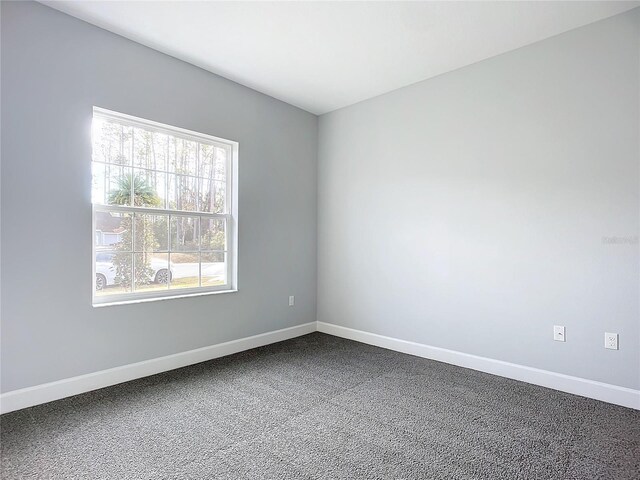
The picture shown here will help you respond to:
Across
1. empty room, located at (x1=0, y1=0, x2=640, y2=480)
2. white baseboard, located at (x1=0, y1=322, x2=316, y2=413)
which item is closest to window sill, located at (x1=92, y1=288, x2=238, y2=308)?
empty room, located at (x1=0, y1=0, x2=640, y2=480)

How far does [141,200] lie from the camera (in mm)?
2889

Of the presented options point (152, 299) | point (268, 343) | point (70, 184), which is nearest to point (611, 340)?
point (268, 343)

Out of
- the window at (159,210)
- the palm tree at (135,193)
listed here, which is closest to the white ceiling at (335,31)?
the window at (159,210)

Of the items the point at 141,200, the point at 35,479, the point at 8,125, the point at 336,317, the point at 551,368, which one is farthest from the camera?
the point at 336,317

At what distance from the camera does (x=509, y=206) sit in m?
2.90

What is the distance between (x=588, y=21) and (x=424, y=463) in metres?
3.07

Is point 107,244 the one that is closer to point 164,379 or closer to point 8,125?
point 8,125

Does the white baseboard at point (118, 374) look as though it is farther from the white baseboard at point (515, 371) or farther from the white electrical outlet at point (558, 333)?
the white electrical outlet at point (558, 333)

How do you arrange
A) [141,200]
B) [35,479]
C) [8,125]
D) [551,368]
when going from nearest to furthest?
[35,479] → [8,125] → [551,368] → [141,200]

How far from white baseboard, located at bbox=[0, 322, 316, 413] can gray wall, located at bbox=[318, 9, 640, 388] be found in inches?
48.1

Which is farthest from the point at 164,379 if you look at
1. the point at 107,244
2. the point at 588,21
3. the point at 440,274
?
the point at 588,21

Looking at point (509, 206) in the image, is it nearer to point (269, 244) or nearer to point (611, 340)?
point (611, 340)

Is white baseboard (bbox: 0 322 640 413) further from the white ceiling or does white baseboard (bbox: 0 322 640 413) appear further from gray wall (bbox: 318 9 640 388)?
the white ceiling

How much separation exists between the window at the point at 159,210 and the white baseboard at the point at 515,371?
5.58 feet
